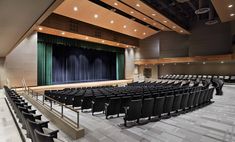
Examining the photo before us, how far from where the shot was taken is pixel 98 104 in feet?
17.0

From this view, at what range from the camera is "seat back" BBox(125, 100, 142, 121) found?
3907 mm

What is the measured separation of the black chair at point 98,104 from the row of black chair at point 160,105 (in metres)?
0.69

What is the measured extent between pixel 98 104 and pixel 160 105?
2115mm

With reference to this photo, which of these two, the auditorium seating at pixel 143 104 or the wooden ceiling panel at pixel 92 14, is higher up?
the wooden ceiling panel at pixel 92 14

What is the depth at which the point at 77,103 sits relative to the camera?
613cm

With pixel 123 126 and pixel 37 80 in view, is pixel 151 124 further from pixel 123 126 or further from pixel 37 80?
pixel 37 80

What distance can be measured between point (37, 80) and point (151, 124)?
443 inches

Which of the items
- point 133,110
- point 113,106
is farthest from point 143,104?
point 113,106

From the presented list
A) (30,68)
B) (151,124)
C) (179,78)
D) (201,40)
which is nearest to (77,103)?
(151,124)

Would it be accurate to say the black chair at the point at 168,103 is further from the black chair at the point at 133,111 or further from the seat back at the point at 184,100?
the black chair at the point at 133,111

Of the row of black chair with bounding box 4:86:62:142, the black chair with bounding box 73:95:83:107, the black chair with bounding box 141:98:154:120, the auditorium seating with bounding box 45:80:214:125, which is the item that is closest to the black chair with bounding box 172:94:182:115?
the auditorium seating with bounding box 45:80:214:125

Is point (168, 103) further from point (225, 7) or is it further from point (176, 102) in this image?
point (225, 7)

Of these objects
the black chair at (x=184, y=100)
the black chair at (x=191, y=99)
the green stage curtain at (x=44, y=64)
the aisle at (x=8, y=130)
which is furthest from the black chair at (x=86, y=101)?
the green stage curtain at (x=44, y=64)

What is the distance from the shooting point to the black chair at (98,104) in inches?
201
